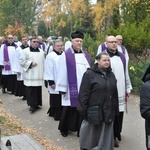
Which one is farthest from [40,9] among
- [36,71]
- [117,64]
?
[117,64]

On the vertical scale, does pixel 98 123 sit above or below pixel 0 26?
below

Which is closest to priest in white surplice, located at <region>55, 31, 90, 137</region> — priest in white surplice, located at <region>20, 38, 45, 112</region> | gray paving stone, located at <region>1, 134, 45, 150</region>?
gray paving stone, located at <region>1, 134, 45, 150</region>

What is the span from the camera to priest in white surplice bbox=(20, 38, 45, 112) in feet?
27.6

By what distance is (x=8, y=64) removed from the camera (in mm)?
11203

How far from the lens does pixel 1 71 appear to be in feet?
38.9

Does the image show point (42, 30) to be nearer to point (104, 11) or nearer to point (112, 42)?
point (104, 11)

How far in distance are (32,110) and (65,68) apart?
2766 mm

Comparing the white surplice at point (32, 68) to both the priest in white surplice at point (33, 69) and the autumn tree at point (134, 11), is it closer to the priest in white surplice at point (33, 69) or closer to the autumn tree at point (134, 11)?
the priest in white surplice at point (33, 69)

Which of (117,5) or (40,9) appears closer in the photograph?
(117,5)

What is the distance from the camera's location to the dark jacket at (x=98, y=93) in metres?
4.88

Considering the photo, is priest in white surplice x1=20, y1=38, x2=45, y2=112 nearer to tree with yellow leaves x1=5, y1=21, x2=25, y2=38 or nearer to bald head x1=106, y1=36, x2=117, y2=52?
bald head x1=106, y1=36, x2=117, y2=52

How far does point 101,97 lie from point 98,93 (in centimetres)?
7

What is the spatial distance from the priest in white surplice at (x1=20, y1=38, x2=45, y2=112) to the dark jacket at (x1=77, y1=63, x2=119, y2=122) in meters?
3.67

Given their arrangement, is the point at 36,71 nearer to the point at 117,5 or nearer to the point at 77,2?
the point at 117,5
